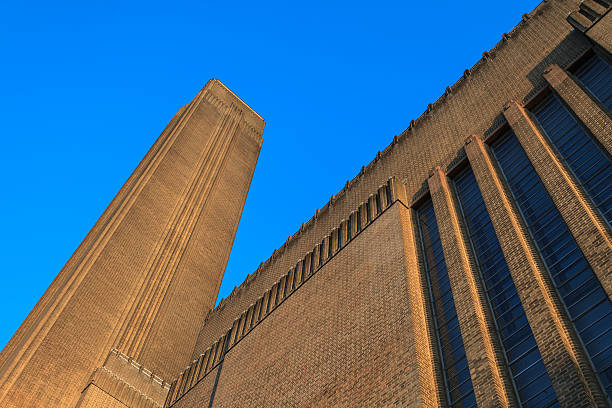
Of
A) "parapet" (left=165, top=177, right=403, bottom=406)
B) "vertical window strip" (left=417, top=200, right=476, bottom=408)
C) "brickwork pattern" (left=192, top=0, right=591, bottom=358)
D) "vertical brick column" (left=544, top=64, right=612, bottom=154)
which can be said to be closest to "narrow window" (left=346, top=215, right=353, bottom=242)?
"parapet" (left=165, top=177, right=403, bottom=406)

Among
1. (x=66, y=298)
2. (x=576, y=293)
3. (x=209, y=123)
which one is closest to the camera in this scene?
(x=576, y=293)

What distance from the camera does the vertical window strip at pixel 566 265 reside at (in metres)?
13.9

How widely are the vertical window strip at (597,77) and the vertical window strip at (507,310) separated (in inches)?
211

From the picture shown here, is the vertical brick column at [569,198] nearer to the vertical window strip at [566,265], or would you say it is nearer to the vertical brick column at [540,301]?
the vertical window strip at [566,265]

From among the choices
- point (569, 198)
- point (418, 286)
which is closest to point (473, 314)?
point (418, 286)

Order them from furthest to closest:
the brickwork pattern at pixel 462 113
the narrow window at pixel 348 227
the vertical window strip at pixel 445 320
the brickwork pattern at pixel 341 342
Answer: the narrow window at pixel 348 227 → the brickwork pattern at pixel 462 113 → the brickwork pattern at pixel 341 342 → the vertical window strip at pixel 445 320

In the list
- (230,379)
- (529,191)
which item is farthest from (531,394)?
(230,379)

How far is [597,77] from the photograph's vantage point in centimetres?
2144

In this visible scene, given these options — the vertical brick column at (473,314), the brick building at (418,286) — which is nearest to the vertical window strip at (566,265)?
the brick building at (418,286)

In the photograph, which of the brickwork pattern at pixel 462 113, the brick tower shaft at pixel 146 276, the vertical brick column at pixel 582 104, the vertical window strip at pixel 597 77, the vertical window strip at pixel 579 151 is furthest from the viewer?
the brick tower shaft at pixel 146 276

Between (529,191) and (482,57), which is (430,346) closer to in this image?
(529,191)

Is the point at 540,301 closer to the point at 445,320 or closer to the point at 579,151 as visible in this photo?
the point at 445,320

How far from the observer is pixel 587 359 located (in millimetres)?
13672

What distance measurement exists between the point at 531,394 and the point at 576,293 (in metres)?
2.97
